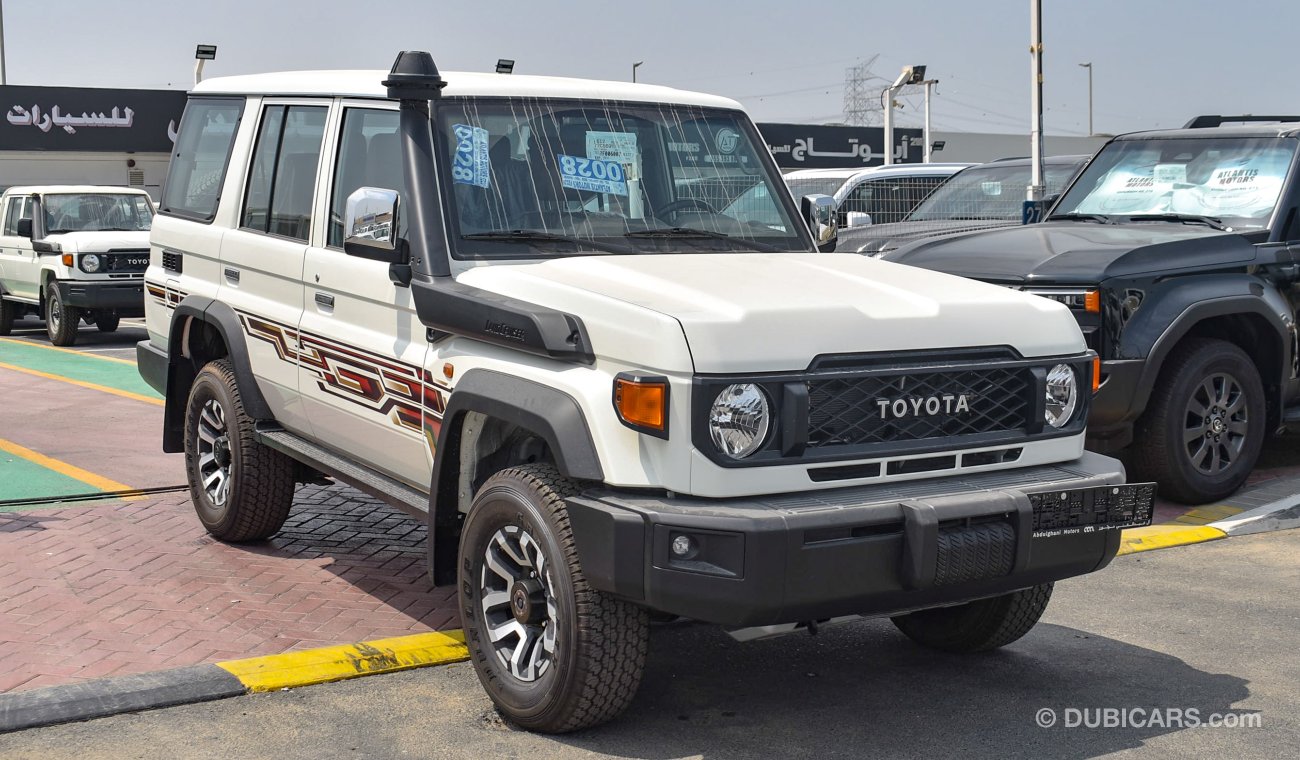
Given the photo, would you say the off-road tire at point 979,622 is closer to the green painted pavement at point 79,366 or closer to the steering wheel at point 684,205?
the steering wheel at point 684,205

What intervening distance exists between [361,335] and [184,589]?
4.93ft

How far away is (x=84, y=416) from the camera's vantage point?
421 inches

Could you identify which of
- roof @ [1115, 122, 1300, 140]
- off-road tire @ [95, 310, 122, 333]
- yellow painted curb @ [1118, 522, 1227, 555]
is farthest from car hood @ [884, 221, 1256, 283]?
off-road tire @ [95, 310, 122, 333]

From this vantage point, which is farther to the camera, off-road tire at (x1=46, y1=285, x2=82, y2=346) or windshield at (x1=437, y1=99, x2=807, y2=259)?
off-road tire at (x1=46, y1=285, x2=82, y2=346)

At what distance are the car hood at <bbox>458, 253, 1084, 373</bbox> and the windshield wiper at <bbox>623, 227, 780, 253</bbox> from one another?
22 centimetres

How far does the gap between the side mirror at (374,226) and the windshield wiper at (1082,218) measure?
204 inches

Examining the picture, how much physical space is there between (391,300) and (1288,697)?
131 inches

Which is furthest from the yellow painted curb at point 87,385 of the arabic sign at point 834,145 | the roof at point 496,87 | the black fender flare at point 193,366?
the arabic sign at point 834,145

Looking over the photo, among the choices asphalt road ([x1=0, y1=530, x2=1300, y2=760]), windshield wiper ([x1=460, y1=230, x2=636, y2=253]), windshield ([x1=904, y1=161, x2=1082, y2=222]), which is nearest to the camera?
asphalt road ([x1=0, y1=530, x2=1300, y2=760])

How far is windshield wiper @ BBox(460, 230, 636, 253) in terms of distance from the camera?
4957mm

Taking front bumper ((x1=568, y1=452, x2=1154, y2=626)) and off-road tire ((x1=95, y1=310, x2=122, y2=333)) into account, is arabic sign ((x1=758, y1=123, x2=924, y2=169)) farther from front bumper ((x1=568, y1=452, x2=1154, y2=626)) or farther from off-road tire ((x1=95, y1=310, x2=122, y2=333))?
front bumper ((x1=568, y1=452, x2=1154, y2=626))

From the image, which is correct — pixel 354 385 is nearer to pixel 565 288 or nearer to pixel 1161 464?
pixel 565 288

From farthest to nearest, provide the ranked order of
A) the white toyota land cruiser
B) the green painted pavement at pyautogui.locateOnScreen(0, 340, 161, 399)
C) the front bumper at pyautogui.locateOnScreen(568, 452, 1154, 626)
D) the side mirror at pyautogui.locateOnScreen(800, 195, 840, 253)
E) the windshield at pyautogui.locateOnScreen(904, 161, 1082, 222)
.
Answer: the green painted pavement at pyautogui.locateOnScreen(0, 340, 161, 399)
the windshield at pyautogui.locateOnScreen(904, 161, 1082, 222)
the side mirror at pyautogui.locateOnScreen(800, 195, 840, 253)
the white toyota land cruiser
the front bumper at pyautogui.locateOnScreen(568, 452, 1154, 626)

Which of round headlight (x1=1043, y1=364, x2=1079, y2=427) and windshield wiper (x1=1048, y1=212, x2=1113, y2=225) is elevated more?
windshield wiper (x1=1048, y1=212, x2=1113, y2=225)
